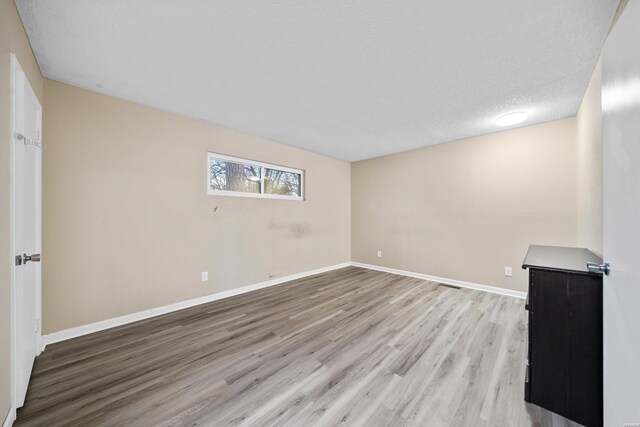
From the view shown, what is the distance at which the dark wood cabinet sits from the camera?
1256 millimetres

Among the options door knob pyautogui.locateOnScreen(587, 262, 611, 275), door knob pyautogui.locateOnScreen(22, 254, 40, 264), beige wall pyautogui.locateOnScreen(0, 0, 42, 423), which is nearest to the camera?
door knob pyautogui.locateOnScreen(587, 262, 611, 275)

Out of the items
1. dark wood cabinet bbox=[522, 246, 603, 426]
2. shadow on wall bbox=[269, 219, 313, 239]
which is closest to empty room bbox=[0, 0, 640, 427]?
dark wood cabinet bbox=[522, 246, 603, 426]

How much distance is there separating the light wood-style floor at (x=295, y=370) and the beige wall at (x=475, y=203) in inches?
40.1

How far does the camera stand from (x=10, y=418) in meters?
1.27

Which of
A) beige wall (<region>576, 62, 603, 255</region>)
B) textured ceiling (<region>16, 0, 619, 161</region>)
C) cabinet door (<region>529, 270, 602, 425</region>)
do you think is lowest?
cabinet door (<region>529, 270, 602, 425</region>)

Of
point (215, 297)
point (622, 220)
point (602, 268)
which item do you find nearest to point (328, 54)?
point (622, 220)

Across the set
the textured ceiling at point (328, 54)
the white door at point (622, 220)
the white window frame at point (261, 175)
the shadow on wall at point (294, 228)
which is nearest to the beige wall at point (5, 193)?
the textured ceiling at point (328, 54)

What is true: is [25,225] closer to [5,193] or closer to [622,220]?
[5,193]

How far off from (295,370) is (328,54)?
2456mm

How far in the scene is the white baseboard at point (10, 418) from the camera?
122 centimetres

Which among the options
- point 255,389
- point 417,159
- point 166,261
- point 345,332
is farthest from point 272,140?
point 255,389

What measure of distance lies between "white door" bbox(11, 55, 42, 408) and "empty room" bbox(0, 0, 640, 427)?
0.03 m

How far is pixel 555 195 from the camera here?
3.05 meters

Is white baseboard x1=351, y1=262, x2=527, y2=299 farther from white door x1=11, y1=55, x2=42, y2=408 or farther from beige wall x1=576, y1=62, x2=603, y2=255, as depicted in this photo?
white door x1=11, y1=55, x2=42, y2=408
